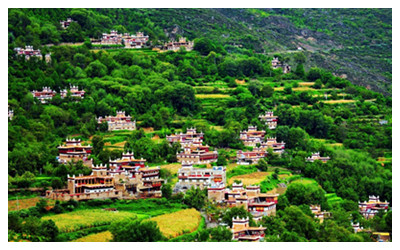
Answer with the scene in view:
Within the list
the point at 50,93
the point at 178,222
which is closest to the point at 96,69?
the point at 50,93

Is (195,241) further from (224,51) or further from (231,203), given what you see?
(224,51)

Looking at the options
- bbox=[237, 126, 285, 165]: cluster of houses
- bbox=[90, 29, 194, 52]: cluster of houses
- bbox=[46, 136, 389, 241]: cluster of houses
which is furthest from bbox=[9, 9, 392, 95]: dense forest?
bbox=[46, 136, 389, 241]: cluster of houses

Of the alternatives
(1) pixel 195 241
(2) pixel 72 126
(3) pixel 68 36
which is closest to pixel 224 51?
(3) pixel 68 36

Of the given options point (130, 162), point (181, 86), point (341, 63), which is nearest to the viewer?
point (130, 162)

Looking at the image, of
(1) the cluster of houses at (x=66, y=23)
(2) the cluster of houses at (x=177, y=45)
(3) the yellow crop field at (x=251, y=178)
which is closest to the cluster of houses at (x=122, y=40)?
(2) the cluster of houses at (x=177, y=45)

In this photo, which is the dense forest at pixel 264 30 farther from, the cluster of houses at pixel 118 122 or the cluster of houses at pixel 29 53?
the cluster of houses at pixel 118 122

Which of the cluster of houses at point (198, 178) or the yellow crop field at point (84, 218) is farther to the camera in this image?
the cluster of houses at point (198, 178)
